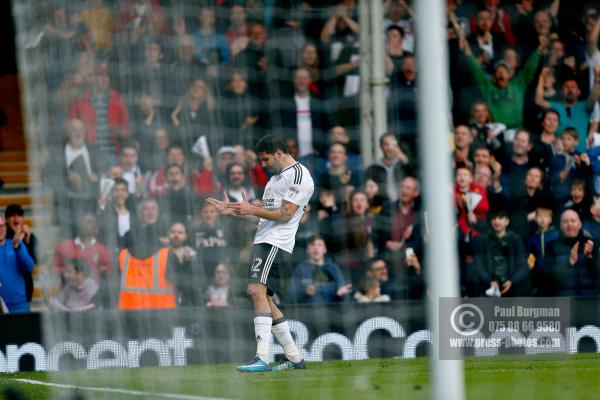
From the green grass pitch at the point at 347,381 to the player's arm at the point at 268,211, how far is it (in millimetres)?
1196

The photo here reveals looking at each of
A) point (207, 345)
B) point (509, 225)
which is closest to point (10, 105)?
point (207, 345)

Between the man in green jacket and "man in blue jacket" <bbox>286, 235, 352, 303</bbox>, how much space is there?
216 centimetres

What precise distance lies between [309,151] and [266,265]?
2797 mm

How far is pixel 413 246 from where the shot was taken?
1148cm

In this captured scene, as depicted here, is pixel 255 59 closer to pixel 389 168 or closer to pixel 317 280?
pixel 389 168

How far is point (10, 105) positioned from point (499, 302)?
825cm

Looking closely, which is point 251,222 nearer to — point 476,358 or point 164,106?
point 164,106

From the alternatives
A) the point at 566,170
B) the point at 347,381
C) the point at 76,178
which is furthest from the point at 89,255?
the point at 566,170

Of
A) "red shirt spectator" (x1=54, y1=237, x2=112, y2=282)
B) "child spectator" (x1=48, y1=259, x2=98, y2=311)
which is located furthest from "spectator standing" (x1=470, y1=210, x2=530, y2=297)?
"child spectator" (x1=48, y1=259, x2=98, y2=311)

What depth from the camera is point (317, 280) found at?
457 inches

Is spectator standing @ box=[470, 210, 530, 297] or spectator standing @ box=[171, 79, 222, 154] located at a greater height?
spectator standing @ box=[171, 79, 222, 154]

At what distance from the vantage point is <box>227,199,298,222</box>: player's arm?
9.30 metres

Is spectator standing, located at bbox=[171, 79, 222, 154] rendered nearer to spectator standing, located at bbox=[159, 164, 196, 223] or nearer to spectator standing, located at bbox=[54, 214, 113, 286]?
spectator standing, located at bbox=[159, 164, 196, 223]

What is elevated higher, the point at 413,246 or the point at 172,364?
the point at 413,246
